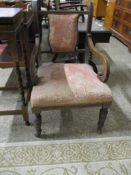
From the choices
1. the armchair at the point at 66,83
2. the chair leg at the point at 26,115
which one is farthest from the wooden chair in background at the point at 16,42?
the armchair at the point at 66,83

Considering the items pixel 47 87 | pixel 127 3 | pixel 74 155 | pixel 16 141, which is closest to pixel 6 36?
pixel 47 87

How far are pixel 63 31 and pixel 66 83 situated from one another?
1.82ft

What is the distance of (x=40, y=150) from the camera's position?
1352 mm

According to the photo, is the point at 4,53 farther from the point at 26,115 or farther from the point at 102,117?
the point at 102,117

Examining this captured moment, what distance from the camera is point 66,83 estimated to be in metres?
1.32

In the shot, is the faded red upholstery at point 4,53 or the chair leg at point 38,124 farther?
the faded red upholstery at point 4,53

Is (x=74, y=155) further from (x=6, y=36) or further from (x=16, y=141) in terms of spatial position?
(x=6, y=36)

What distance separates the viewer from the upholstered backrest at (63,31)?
5.20ft

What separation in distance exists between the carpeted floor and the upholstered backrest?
647mm

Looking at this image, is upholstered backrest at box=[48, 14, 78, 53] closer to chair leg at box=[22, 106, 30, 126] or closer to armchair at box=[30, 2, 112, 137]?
armchair at box=[30, 2, 112, 137]

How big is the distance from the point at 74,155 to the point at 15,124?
1.99ft

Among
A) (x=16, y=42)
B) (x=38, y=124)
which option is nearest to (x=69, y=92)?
(x=38, y=124)

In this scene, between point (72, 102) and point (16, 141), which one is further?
point (16, 141)

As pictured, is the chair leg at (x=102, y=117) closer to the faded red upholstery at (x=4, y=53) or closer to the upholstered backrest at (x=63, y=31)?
the upholstered backrest at (x=63, y=31)
